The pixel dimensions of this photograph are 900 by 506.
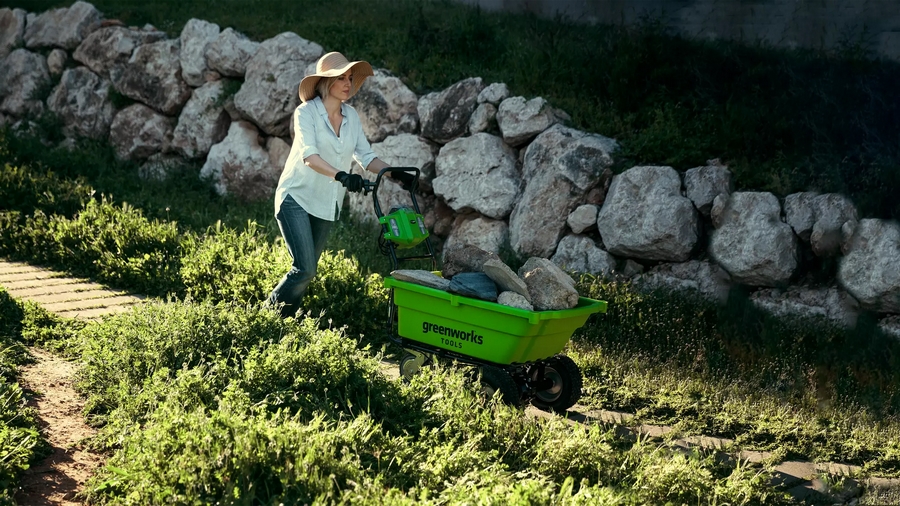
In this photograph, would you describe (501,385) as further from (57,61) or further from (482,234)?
(57,61)

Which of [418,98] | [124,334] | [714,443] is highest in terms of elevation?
[418,98]

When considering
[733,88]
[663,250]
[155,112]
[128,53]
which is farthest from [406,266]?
[128,53]

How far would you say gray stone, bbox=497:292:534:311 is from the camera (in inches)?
222

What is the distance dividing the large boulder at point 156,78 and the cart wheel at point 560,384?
24.3 ft

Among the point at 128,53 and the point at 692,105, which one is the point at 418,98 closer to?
the point at 692,105

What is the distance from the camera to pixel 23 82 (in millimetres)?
13070

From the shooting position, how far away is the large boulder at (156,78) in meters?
12.0

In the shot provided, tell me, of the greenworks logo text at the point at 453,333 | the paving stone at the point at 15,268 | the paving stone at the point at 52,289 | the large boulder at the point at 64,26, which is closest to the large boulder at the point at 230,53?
the large boulder at the point at 64,26

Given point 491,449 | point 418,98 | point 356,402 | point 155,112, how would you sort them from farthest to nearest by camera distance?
point 155,112 → point 418,98 → point 356,402 → point 491,449

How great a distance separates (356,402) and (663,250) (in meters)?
3.67

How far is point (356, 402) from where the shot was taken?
17.9ft

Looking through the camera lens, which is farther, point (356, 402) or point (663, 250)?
point (663, 250)

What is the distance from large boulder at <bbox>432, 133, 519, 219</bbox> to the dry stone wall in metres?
0.01

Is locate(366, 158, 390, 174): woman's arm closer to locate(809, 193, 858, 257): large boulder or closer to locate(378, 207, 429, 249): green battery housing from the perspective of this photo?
locate(378, 207, 429, 249): green battery housing
